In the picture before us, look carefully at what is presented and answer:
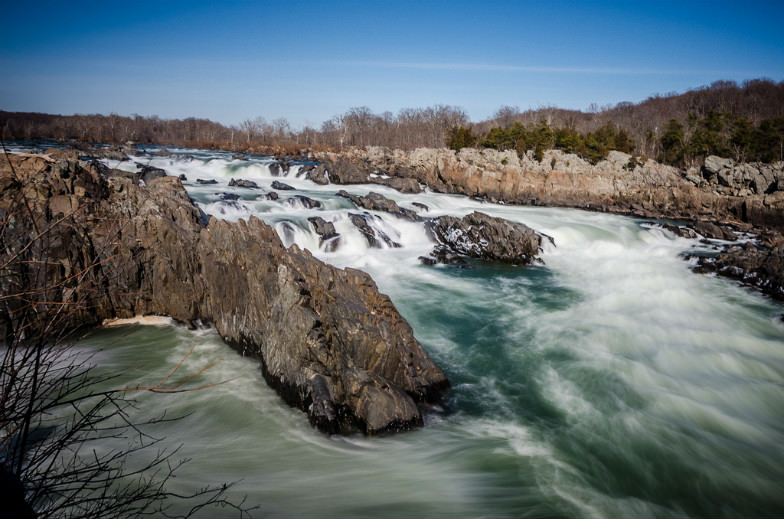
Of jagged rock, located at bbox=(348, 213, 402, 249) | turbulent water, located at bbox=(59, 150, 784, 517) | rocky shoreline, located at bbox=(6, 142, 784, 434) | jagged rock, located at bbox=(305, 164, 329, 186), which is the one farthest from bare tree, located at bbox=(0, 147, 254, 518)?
jagged rock, located at bbox=(305, 164, 329, 186)

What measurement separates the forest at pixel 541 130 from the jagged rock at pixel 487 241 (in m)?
26.7

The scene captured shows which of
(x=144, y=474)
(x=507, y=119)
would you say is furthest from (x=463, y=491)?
(x=507, y=119)

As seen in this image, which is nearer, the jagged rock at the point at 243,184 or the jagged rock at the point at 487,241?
the jagged rock at the point at 487,241

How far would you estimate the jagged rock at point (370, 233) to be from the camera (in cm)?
2106

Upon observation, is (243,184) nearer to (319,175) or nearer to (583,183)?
(319,175)

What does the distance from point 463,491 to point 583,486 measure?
77.2 inches

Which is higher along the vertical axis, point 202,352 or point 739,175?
point 739,175

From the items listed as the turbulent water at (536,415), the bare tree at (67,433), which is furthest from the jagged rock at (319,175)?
the bare tree at (67,433)

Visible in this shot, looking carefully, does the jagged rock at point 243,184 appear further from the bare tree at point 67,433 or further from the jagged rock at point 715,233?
the jagged rock at point 715,233

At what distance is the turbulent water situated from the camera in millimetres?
6203

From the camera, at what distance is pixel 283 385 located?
8.10 m

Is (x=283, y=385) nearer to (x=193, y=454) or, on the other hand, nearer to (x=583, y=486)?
(x=193, y=454)

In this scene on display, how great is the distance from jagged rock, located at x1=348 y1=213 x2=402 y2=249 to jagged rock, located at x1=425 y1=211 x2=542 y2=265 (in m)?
2.58

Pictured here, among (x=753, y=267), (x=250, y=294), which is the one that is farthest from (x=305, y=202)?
(x=753, y=267)
